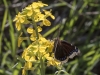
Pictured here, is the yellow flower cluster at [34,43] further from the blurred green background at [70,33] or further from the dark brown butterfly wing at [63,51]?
the blurred green background at [70,33]

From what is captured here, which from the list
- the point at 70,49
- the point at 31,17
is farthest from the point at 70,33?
the point at 31,17

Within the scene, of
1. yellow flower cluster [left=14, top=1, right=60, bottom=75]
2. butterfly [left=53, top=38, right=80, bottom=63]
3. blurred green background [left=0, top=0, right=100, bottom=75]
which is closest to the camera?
yellow flower cluster [left=14, top=1, right=60, bottom=75]

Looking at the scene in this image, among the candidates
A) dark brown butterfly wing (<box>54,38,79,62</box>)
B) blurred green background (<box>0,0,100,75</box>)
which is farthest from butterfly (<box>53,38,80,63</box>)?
blurred green background (<box>0,0,100,75</box>)

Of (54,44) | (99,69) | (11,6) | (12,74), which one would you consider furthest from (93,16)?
(54,44)

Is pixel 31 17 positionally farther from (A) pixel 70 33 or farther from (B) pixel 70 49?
(A) pixel 70 33

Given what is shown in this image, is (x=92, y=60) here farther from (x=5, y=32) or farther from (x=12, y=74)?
(x=5, y=32)

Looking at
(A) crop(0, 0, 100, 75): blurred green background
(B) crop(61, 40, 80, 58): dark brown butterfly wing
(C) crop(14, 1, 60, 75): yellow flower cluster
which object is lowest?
(A) crop(0, 0, 100, 75): blurred green background

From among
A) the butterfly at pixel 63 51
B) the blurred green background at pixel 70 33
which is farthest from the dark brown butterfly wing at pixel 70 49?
the blurred green background at pixel 70 33

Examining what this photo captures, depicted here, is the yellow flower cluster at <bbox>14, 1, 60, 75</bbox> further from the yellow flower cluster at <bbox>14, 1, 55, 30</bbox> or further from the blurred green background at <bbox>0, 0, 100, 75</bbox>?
the blurred green background at <bbox>0, 0, 100, 75</bbox>

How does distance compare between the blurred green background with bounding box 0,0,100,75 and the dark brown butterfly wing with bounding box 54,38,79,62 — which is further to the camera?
the blurred green background with bounding box 0,0,100,75
